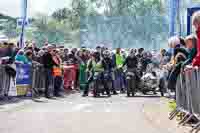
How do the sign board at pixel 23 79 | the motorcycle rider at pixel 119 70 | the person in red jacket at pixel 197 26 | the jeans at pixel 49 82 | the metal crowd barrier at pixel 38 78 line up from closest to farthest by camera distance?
the person in red jacket at pixel 197 26 → the sign board at pixel 23 79 → the metal crowd barrier at pixel 38 78 → the jeans at pixel 49 82 → the motorcycle rider at pixel 119 70

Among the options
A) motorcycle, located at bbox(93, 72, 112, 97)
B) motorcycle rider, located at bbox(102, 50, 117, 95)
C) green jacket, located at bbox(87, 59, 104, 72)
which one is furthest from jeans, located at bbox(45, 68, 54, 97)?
motorcycle rider, located at bbox(102, 50, 117, 95)

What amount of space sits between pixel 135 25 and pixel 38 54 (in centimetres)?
2729

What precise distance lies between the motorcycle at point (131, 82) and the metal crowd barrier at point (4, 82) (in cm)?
652

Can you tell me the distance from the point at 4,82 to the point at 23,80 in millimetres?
1862

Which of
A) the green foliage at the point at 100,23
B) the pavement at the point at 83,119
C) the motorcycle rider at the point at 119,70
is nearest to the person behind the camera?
the pavement at the point at 83,119

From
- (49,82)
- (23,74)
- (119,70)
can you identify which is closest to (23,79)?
(23,74)

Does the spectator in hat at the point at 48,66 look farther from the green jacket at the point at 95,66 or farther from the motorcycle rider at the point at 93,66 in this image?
the green jacket at the point at 95,66

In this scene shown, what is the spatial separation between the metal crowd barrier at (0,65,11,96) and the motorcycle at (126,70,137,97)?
6.52 metres

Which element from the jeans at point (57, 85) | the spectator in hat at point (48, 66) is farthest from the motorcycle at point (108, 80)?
the spectator in hat at point (48, 66)

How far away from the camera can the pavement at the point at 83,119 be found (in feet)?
42.0

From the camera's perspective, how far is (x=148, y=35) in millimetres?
52062

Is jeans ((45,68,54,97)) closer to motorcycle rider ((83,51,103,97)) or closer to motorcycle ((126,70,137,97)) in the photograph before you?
motorcycle rider ((83,51,103,97))

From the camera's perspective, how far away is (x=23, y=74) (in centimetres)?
2311

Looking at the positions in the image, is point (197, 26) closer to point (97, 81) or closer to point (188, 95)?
point (188, 95)
